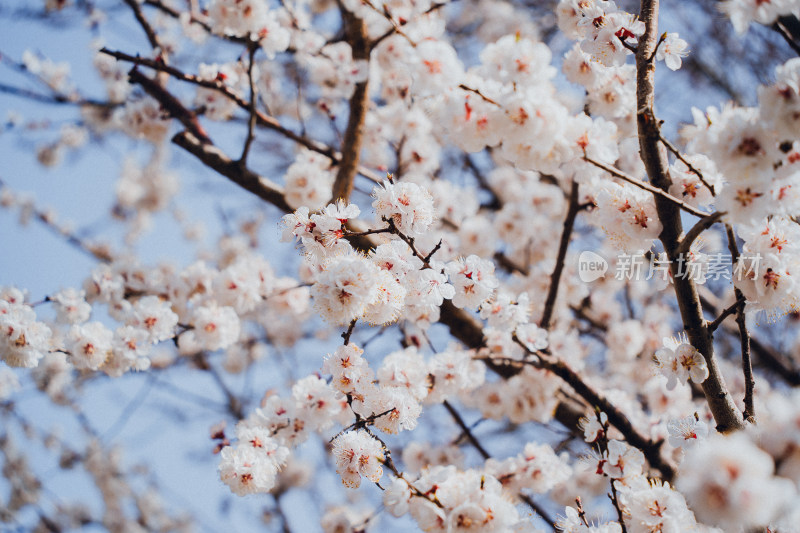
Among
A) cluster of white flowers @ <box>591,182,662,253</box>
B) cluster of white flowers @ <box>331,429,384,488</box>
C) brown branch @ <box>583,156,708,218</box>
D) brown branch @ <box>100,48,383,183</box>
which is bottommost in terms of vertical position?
cluster of white flowers @ <box>331,429,384,488</box>

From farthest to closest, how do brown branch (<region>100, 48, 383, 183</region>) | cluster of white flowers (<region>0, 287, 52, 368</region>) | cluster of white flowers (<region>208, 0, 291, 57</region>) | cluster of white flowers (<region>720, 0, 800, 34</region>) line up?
1. cluster of white flowers (<region>208, 0, 291, 57</region>)
2. brown branch (<region>100, 48, 383, 183</region>)
3. cluster of white flowers (<region>0, 287, 52, 368</region>)
4. cluster of white flowers (<region>720, 0, 800, 34</region>)

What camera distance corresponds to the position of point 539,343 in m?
2.61

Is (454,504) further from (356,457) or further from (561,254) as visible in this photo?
(561,254)

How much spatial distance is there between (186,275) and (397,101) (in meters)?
2.20

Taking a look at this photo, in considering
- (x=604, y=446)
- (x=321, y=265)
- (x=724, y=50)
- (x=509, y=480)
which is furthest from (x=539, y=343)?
(x=724, y=50)

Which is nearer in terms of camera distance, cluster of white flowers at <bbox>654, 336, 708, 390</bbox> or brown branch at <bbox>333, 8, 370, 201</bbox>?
cluster of white flowers at <bbox>654, 336, 708, 390</bbox>

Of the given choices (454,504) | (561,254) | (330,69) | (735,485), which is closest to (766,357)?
(561,254)

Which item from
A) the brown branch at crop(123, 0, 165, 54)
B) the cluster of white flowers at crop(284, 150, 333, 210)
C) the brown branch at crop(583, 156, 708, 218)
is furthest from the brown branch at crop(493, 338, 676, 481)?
the brown branch at crop(123, 0, 165, 54)

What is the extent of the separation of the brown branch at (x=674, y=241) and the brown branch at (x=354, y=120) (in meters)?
1.73

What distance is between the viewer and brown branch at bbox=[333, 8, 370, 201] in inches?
122

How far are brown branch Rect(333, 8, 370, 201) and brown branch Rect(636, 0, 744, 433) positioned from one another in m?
1.73

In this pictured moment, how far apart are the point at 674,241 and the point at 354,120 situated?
2237 mm

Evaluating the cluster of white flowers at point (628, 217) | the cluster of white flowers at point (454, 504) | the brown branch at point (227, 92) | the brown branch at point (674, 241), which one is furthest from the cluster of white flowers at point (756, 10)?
the cluster of white flowers at point (454, 504)

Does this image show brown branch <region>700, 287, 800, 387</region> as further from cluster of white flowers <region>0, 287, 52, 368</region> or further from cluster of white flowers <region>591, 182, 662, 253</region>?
cluster of white flowers <region>0, 287, 52, 368</region>
